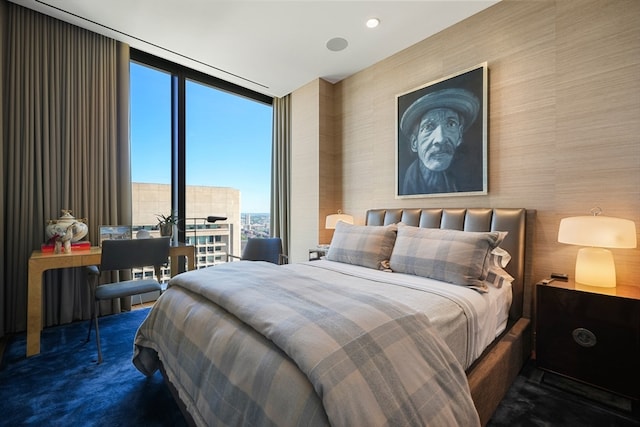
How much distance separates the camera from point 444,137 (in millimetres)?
2615

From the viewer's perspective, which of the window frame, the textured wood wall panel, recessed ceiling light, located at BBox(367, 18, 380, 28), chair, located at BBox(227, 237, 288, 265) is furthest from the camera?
the window frame

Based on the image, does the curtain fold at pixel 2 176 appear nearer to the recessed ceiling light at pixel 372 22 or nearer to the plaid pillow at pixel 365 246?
the plaid pillow at pixel 365 246

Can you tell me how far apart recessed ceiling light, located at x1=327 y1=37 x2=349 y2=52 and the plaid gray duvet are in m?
2.60

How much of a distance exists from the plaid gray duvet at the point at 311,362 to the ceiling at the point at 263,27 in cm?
243

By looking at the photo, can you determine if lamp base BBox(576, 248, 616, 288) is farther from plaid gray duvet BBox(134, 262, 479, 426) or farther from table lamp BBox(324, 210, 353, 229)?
table lamp BBox(324, 210, 353, 229)

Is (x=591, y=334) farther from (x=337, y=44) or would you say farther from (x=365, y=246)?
(x=337, y=44)

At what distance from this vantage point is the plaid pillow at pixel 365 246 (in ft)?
7.46

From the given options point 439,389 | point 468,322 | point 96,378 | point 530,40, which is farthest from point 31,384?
point 530,40

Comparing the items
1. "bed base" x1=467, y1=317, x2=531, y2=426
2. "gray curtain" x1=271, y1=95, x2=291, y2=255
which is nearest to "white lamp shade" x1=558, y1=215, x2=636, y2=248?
"bed base" x1=467, y1=317, x2=531, y2=426

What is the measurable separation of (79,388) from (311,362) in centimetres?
183

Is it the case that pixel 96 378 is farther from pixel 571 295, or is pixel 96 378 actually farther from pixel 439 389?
pixel 571 295

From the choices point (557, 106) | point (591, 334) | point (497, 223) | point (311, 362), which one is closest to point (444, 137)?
point (557, 106)

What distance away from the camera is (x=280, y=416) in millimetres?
778

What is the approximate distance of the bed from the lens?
2.66ft
